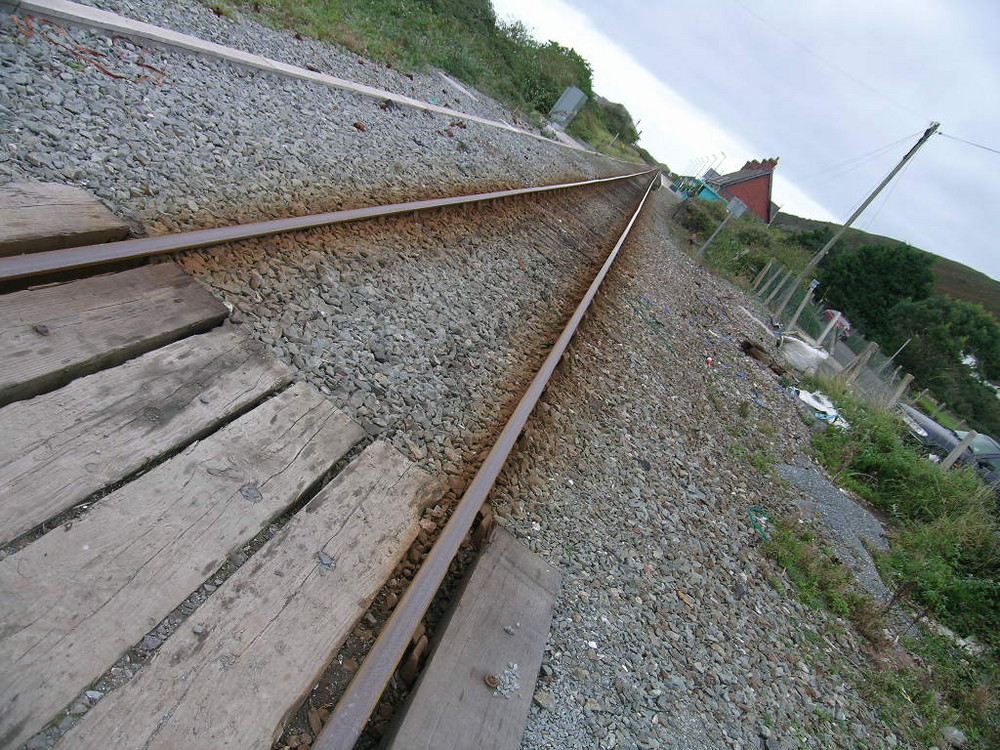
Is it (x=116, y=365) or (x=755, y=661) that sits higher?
(x=755, y=661)

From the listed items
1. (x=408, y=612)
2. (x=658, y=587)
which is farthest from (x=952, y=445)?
(x=408, y=612)

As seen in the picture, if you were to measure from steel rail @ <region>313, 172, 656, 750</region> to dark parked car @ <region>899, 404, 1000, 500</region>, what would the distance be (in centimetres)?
1124

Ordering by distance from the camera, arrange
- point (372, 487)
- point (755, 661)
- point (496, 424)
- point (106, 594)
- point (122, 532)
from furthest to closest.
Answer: point (496, 424) < point (755, 661) < point (372, 487) < point (122, 532) < point (106, 594)

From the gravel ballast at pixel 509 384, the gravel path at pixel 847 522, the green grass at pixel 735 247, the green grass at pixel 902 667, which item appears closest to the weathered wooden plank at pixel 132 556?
the gravel ballast at pixel 509 384

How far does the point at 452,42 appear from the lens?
59.8ft

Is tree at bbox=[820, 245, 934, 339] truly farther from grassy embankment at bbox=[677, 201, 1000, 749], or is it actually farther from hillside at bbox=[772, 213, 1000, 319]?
hillside at bbox=[772, 213, 1000, 319]

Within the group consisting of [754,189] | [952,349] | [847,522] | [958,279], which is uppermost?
[958,279]

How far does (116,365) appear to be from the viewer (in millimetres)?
2188

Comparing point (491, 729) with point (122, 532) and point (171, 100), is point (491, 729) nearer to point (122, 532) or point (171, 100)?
point (122, 532)

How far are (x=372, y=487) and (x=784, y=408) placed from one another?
21.3 feet

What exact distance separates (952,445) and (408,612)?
15900 millimetres

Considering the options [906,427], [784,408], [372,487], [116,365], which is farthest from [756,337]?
[116,365]

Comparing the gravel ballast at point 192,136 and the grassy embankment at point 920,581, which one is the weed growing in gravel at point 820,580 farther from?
the gravel ballast at point 192,136

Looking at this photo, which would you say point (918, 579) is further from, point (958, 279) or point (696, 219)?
point (958, 279)
